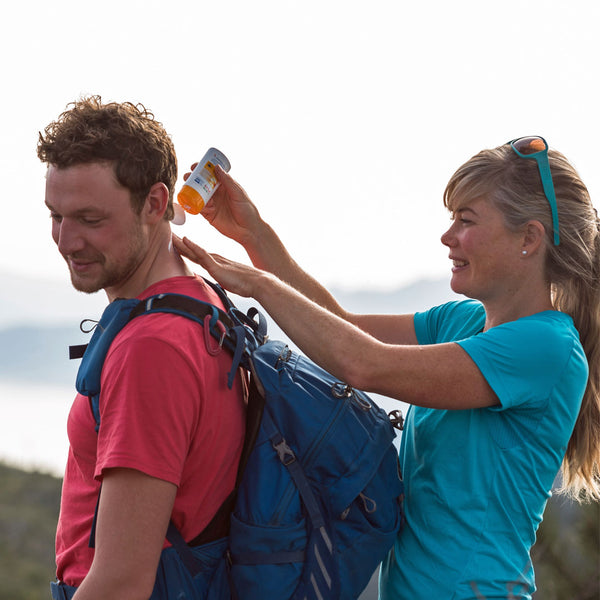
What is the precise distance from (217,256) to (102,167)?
1.77ft

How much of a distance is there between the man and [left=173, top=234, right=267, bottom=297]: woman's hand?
0.05 meters

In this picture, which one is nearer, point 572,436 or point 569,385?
point 569,385

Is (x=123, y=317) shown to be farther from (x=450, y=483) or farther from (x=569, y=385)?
(x=569, y=385)

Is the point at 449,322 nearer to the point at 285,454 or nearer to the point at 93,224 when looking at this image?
the point at 285,454

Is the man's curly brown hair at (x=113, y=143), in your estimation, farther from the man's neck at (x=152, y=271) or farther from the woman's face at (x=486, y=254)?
the woman's face at (x=486, y=254)

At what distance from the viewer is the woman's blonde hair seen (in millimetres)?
2857

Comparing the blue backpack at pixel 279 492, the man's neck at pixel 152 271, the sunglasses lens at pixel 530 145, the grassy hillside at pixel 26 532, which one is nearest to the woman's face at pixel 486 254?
the sunglasses lens at pixel 530 145

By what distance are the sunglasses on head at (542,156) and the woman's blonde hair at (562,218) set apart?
2cm

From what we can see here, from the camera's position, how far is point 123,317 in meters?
2.46

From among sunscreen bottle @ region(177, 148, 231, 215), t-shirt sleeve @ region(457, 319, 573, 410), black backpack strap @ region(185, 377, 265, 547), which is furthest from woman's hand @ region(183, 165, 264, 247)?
t-shirt sleeve @ region(457, 319, 573, 410)

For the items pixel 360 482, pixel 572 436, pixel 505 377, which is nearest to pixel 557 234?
pixel 505 377

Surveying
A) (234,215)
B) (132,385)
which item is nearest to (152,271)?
(132,385)

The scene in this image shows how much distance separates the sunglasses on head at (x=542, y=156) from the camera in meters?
2.84

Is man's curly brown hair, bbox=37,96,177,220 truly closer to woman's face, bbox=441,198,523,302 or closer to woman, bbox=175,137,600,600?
woman, bbox=175,137,600,600
